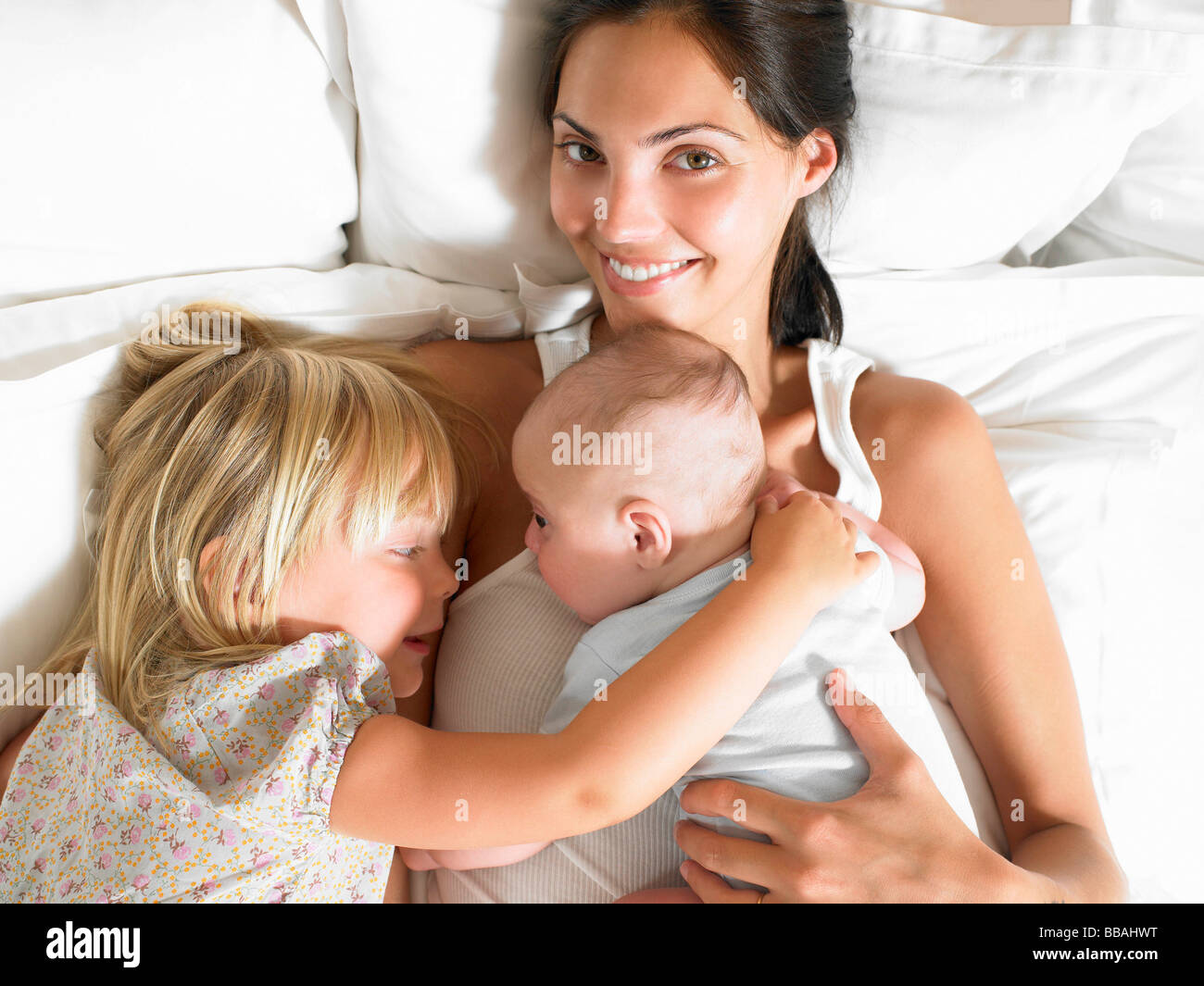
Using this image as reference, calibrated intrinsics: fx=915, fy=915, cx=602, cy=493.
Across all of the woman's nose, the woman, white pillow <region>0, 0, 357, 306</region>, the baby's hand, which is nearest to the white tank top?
the woman

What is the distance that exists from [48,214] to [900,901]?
1794 millimetres

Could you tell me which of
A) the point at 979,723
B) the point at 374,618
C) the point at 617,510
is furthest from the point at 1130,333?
the point at 374,618

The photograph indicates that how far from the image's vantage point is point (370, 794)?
118 centimetres

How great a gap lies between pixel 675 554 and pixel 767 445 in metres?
0.41

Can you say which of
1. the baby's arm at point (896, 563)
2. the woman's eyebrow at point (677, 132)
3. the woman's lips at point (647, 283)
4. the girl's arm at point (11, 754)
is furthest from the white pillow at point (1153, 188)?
the girl's arm at point (11, 754)

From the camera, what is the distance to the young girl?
1.16m

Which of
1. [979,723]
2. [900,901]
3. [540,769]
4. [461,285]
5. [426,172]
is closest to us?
[540,769]

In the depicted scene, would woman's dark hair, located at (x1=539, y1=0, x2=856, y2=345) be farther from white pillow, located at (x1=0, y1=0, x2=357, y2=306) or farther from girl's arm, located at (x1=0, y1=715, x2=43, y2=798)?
girl's arm, located at (x1=0, y1=715, x2=43, y2=798)

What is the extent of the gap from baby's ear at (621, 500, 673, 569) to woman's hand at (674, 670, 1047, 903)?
0.30 m

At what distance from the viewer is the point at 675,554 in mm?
1377

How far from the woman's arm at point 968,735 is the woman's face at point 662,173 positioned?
41 cm

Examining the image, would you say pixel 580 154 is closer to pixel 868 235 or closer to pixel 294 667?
pixel 868 235

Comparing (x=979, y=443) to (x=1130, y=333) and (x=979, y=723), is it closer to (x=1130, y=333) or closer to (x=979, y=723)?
(x=979, y=723)

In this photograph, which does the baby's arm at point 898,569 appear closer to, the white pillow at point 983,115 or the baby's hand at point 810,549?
the baby's hand at point 810,549
